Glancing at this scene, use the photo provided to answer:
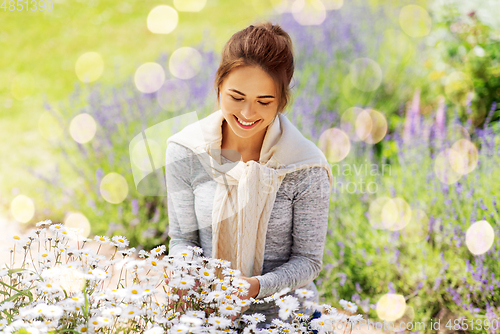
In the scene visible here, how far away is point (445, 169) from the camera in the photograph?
2.51 metres

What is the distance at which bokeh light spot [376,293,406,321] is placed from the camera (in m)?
2.28

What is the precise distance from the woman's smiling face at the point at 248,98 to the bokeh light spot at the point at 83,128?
199 centimetres

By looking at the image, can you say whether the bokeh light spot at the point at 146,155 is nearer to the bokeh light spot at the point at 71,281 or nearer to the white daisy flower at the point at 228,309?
the bokeh light spot at the point at 71,281

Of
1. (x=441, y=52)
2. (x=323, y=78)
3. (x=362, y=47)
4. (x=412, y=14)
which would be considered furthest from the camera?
(x=412, y=14)

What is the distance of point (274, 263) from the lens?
1.59 metres

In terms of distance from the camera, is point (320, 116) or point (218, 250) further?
point (320, 116)

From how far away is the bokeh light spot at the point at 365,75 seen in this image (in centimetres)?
396

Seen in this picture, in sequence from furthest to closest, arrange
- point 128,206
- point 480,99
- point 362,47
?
point 362,47 → point 480,99 → point 128,206

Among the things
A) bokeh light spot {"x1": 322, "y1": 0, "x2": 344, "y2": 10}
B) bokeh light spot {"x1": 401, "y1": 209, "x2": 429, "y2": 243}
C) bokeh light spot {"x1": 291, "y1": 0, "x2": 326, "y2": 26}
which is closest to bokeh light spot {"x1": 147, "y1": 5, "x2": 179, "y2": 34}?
bokeh light spot {"x1": 291, "y1": 0, "x2": 326, "y2": 26}

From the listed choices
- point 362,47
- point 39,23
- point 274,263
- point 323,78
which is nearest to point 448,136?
point 323,78

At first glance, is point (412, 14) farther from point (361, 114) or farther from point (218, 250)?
point (218, 250)

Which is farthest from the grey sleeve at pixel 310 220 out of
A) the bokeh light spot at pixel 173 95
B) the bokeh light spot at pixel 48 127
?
the bokeh light spot at pixel 48 127

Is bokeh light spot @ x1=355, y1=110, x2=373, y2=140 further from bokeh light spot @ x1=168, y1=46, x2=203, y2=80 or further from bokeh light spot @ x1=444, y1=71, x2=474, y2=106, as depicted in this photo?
bokeh light spot @ x1=168, y1=46, x2=203, y2=80

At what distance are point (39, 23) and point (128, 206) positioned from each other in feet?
17.1
